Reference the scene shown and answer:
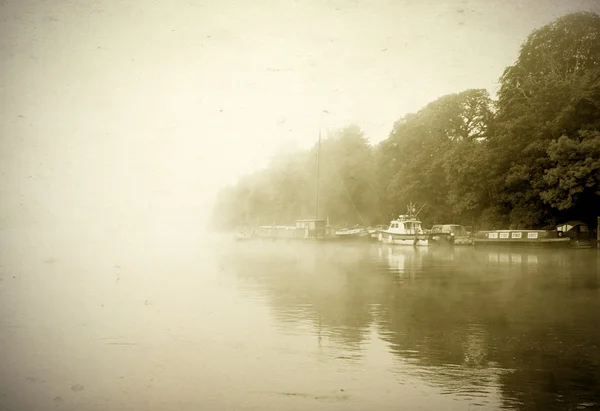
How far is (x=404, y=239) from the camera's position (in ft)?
126

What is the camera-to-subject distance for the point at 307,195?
58.2m

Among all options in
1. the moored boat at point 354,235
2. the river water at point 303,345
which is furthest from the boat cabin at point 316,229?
the river water at point 303,345

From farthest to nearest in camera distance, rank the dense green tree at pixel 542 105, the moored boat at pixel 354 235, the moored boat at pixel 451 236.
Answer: the moored boat at pixel 354 235 → the moored boat at pixel 451 236 → the dense green tree at pixel 542 105

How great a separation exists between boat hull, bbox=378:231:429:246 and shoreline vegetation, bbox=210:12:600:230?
494cm

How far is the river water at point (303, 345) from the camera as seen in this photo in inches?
243

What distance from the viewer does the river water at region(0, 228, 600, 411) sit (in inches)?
243

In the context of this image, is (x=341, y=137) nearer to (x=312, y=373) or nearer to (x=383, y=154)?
(x=383, y=154)

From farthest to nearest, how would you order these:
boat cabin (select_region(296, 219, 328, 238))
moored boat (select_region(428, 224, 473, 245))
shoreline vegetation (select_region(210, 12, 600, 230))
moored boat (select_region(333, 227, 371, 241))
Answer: boat cabin (select_region(296, 219, 328, 238)), moored boat (select_region(333, 227, 371, 241)), moored boat (select_region(428, 224, 473, 245)), shoreline vegetation (select_region(210, 12, 600, 230))

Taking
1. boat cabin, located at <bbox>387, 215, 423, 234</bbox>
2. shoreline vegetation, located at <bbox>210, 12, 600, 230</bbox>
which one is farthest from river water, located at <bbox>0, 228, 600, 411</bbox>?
boat cabin, located at <bbox>387, 215, 423, 234</bbox>

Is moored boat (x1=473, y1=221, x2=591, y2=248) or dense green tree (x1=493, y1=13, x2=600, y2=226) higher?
dense green tree (x1=493, y1=13, x2=600, y2=226)

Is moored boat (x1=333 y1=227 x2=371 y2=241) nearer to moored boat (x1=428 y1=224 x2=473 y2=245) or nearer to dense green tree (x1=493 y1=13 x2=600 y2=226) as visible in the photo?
moored boat (x1=428 y1=224 x2=473 y2=245)

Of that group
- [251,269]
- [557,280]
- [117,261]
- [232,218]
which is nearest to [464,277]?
[557,280]

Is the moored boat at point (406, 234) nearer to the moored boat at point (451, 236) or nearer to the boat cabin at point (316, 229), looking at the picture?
the moored boat at point (451, 236)

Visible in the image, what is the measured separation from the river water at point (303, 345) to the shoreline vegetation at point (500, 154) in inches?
781
